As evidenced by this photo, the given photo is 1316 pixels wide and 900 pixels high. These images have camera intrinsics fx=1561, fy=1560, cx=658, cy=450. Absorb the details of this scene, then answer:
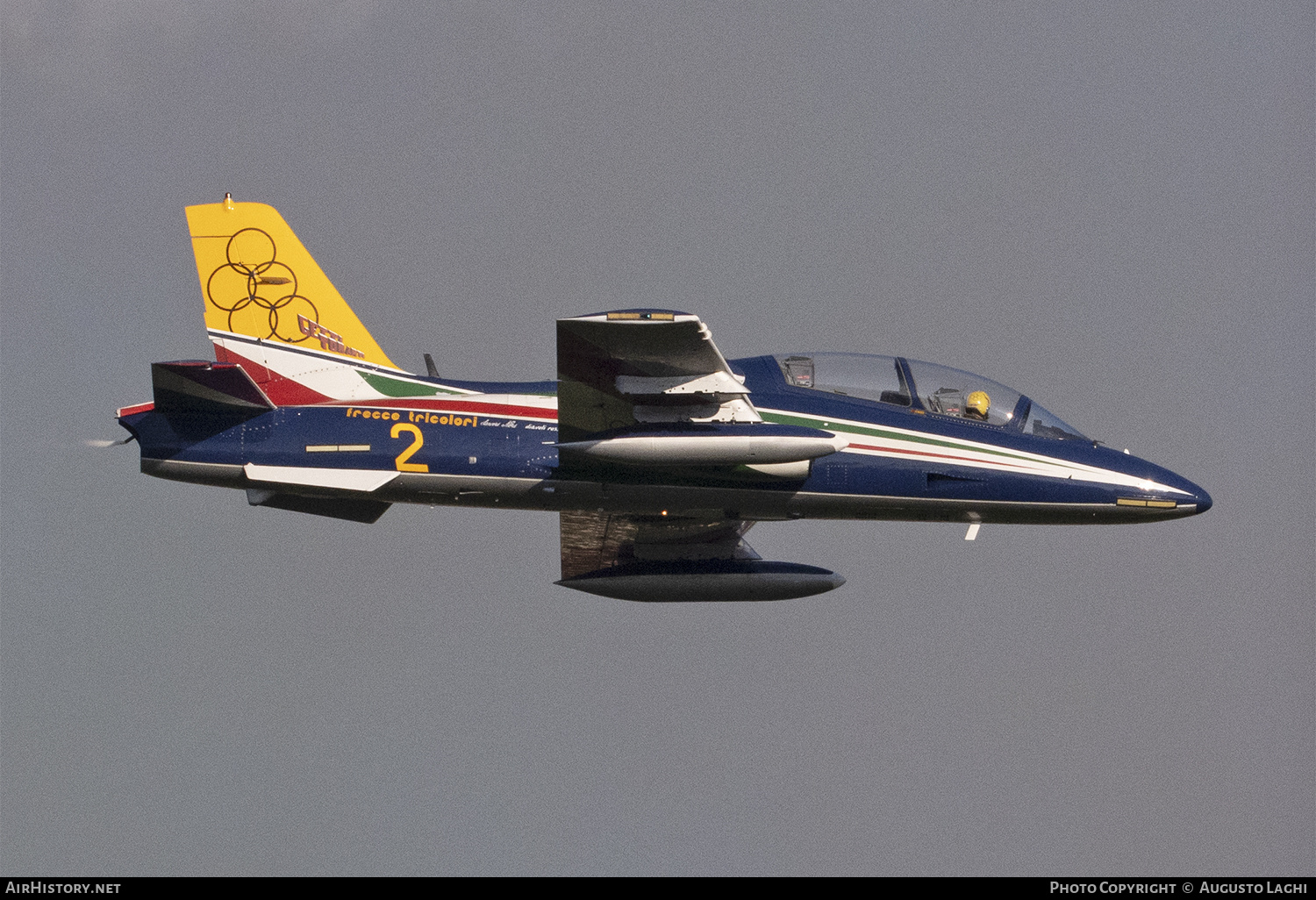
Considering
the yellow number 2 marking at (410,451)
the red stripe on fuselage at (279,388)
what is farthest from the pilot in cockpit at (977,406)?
the red stripe on fuselage at (279,388)

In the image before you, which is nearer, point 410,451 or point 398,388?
point 410,451

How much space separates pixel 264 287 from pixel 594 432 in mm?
5528

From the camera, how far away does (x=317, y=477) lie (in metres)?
20.1

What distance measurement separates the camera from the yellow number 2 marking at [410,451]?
2023 centimetres

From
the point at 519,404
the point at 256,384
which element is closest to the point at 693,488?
the point at 519,404

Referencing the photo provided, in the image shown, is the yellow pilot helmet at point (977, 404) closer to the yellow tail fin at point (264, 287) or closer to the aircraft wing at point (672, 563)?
the aircraft wing at point (672, 563)

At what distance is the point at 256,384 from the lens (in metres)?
20.4

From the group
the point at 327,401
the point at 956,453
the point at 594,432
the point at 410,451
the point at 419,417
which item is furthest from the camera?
the point at 327,401

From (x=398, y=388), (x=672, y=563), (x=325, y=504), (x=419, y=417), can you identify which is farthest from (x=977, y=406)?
(x=325, y=504)

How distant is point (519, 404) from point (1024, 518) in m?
7.01

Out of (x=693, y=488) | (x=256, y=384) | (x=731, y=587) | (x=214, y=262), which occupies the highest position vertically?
(x=214, y=262)

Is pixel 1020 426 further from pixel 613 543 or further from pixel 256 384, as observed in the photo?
pixel 256 384

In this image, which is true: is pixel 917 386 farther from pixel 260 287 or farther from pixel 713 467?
pixel 260 287

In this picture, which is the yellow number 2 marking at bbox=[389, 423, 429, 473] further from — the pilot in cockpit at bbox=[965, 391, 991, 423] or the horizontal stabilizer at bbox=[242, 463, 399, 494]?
the pilot in cockpit at bbox=[965, 391, 991, 423]
